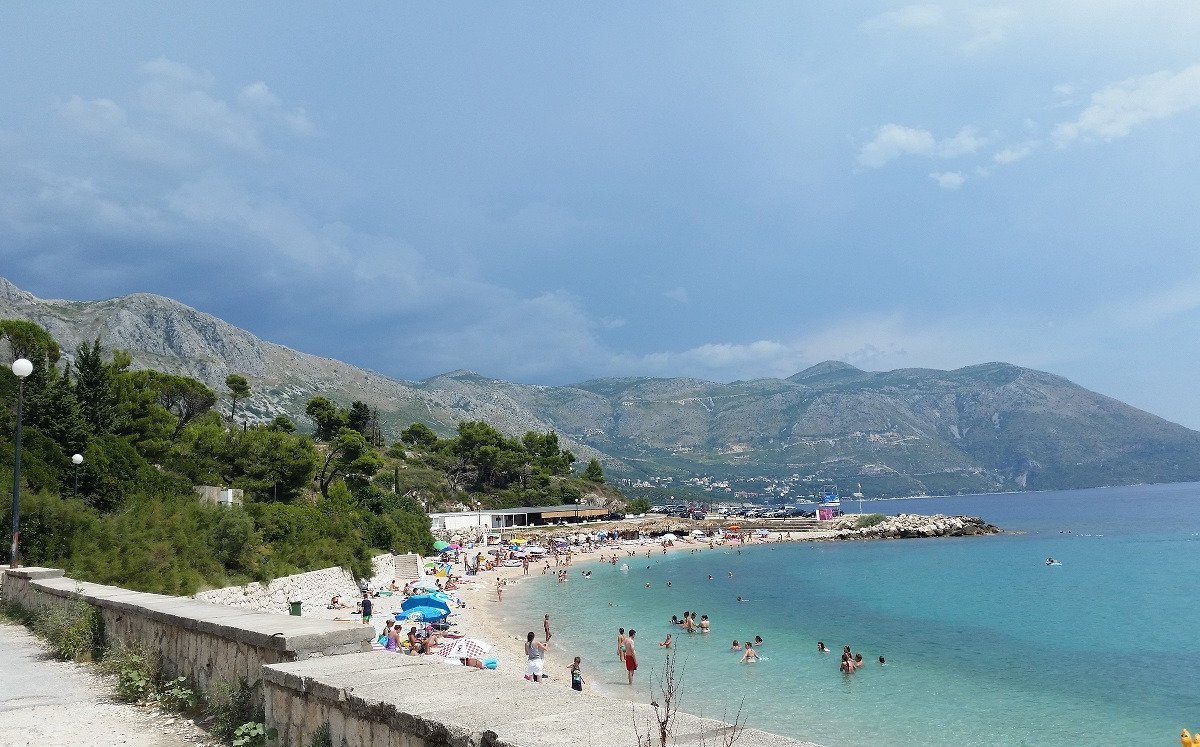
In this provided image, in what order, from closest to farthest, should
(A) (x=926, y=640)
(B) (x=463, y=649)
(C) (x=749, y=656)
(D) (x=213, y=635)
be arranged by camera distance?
(D) (x=213, y=635), (B) (x=463, y=649), (C) (x=749, y=656), (A) (x=926, y=640)

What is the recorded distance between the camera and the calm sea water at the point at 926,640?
17.3m

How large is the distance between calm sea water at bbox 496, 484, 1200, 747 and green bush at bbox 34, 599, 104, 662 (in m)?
10.1

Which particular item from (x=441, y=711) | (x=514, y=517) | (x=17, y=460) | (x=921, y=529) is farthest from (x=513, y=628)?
(x=921, y=529)

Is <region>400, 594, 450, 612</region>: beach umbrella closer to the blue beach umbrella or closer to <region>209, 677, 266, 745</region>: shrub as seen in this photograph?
the blue beach umbrella

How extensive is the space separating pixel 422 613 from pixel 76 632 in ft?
61.5

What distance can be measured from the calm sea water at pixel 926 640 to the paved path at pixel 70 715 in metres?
10.4

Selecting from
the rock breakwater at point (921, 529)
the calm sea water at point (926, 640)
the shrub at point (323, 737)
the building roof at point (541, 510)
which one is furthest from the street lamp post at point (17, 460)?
the rock breakwater at point (921, 529)

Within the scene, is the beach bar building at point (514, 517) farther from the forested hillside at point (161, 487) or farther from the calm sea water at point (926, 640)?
the calm sea water at point (926, 640)

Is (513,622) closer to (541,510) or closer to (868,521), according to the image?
(541,510)

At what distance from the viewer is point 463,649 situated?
19.0 m

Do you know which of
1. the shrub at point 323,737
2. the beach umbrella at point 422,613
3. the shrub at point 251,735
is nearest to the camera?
the shrub at point 323,737

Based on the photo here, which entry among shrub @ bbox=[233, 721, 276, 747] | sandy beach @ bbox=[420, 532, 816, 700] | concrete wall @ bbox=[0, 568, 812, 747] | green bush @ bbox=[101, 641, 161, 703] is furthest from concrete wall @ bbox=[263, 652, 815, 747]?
green bush @ bbox=[101, 641, 161, 703]

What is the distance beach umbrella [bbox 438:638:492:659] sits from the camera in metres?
18.5

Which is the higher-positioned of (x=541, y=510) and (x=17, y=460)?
(x=17, y=460)
